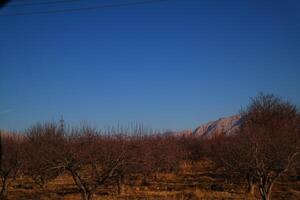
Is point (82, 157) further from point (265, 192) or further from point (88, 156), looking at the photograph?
point (265, 192)

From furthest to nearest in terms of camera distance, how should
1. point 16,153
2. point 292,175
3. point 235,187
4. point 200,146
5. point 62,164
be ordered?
1. point 200,146
2. point 292,175
3. point 235,187
4. point 16,153
5. point 62,164

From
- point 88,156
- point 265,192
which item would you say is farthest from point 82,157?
point 265,192

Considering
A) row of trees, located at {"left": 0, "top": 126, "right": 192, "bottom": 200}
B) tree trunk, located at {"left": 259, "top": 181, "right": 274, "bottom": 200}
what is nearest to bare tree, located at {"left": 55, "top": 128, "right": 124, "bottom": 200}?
row of trees, located at {"left": 0, "top": 126, "right": 192, "bottom": 200}

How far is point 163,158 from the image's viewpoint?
3444 centimetres

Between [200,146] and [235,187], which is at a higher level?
[200,146]

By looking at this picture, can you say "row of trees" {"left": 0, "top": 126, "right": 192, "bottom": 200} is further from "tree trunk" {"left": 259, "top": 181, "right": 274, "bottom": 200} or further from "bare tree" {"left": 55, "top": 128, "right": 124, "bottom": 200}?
"tree trunk" {"left": 259, "top": 181, "right": 274, "bottom": 200}

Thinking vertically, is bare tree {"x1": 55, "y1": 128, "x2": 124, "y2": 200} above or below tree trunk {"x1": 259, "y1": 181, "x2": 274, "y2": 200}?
above

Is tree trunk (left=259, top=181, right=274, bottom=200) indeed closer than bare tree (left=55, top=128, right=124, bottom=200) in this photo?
Yes

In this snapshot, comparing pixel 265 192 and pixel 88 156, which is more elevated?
pixel 88 156

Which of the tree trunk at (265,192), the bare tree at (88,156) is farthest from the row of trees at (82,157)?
the tree trunk at (265,192)

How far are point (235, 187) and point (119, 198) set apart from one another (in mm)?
8732

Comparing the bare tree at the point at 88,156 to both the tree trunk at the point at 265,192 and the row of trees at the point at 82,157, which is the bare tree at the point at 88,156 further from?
the tree trunk at the point at 265,192

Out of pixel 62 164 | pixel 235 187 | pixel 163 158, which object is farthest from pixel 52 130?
pixel 62 164

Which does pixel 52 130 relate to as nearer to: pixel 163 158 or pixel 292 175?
pixel 163 158
